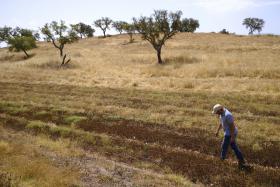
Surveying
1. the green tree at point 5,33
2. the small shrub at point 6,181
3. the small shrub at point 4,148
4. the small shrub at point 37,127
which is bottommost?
the small shrub at point 37,127

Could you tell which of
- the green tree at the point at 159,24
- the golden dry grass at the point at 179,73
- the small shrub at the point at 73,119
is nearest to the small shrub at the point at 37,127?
the small shrub at the point at 73,119

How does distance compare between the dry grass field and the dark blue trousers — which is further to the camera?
the dark blue trousers

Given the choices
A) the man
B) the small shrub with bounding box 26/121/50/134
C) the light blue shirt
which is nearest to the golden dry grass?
the small shrub with bounding box 26/121/50/134

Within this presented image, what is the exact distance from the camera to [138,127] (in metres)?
18.2

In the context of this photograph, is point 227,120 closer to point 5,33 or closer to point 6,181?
point 6,181

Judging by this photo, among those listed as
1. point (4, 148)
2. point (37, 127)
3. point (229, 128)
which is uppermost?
point (229, 128)

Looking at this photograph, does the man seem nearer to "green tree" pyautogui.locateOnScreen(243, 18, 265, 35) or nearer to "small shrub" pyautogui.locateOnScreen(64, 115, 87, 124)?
"small shrub" pyautogui.locateOnScreen(64, 115, 87, 124)

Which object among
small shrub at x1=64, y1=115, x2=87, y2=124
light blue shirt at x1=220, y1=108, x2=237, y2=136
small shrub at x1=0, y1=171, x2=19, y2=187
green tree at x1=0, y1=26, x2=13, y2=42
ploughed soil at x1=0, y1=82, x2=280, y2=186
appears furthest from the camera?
green tree at x1=0, y1=26, x2=13, y2=42

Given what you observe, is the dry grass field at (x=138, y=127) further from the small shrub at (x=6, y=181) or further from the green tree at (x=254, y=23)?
the green tree at (x=254, y=23)

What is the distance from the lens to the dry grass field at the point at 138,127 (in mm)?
11766

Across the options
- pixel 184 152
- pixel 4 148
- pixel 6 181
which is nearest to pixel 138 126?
pixel 184 152

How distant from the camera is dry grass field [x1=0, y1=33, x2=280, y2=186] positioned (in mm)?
11766

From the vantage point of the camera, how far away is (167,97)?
2611 centimetres

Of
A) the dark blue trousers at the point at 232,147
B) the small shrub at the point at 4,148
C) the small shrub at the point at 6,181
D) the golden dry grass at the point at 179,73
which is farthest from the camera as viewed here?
the golden dry grass at the point at 179,73
